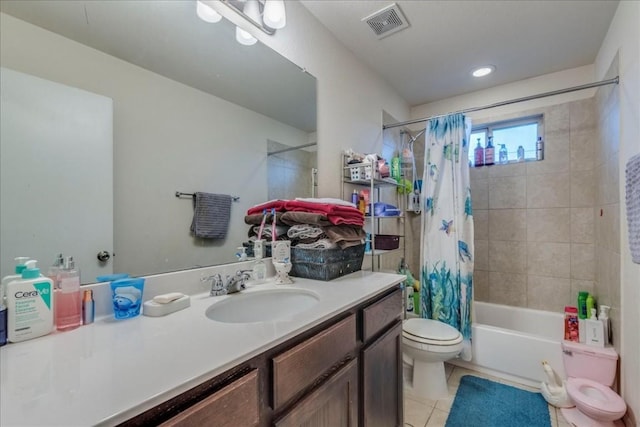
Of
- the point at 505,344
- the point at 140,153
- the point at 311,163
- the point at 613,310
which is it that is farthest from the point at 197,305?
the point at 613,310

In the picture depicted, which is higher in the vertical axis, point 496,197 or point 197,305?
point 496,197

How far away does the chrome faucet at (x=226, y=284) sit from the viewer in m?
1.07

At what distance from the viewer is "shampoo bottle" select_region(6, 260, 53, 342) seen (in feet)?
2.13

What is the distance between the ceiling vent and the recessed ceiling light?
0.92 metres

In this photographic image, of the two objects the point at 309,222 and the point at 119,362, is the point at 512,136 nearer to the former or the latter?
the point at 309,222

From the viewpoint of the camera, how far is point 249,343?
65 centimetres

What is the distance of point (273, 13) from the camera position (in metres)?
1.37

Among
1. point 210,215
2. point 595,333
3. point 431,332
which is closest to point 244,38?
point 210,215

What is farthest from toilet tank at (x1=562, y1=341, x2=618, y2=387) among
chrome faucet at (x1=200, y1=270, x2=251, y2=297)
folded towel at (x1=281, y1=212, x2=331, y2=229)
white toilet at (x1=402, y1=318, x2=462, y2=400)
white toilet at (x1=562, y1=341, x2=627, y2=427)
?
chrome faucet at (x1=200, y1=270, x2=251, y2=297)

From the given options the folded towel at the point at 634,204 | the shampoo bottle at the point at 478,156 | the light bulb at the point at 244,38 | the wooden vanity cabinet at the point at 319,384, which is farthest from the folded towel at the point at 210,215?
the shampoo bottle at the point at 478,156

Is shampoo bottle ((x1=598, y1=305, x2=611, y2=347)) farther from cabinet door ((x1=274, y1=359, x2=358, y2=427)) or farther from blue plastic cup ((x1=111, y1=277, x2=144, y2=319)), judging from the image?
blue plastic cup ((x1=111, y1=277, x2=144, y2=319))

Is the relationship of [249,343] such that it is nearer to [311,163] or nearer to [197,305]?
[197,305]

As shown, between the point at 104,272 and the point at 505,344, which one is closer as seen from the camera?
the point at 104,272

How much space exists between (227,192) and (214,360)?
0.83m
